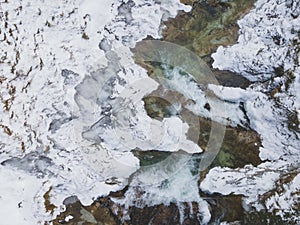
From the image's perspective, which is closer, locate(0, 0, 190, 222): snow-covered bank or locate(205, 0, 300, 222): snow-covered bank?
locate(205, 0, 300, 222): snow-covered bank

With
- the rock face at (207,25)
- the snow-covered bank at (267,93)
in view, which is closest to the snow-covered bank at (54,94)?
the rock face at (207,25)

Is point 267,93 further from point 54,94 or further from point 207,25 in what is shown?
point 54,94

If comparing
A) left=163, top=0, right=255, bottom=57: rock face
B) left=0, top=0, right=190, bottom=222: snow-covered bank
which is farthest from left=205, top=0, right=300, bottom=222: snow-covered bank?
left=0, top=0, right=190, bottom=222: snow-covered bank

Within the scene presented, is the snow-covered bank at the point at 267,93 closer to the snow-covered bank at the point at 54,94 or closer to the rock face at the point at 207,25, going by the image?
the rock face at the point at 207,25

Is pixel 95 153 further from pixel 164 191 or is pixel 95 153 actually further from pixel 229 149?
pixel 229 149

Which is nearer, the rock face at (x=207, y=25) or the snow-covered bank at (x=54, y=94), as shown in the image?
the snow-covered bank at (x=54, y=94)

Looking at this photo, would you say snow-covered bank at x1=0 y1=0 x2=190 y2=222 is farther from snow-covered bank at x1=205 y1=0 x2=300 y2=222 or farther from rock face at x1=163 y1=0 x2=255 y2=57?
snow-covered bank at x1=205 y1=0 x2=300 y2=222

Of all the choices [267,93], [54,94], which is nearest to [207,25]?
[267,93]

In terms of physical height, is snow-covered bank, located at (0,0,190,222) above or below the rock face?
below

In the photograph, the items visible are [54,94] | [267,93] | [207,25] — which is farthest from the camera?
[207,25]

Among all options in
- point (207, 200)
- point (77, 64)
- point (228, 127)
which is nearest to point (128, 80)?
point (77, 64)

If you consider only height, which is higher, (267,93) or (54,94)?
(267,93)
